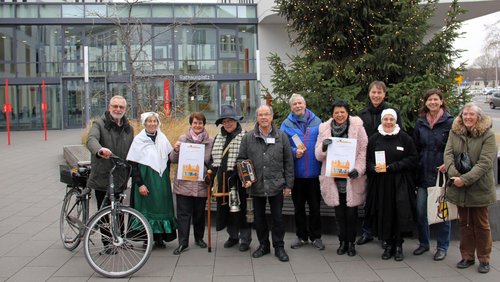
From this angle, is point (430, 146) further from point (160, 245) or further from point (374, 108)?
point (160, 245)

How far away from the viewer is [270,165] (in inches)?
218

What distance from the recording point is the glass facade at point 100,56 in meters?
29.5

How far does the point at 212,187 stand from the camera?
615 centimetres

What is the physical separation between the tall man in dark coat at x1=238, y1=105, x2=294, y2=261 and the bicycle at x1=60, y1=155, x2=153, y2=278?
4.15 ft

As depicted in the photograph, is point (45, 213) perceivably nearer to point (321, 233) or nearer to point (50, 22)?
point (321, 233)

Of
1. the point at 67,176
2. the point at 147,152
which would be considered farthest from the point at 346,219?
the point at 67,176

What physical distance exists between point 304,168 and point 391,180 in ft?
3.26

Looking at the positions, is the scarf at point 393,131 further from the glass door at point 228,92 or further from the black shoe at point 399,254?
the glass door at point 228,92

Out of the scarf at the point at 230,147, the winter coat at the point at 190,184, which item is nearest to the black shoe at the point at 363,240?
the scarf at the point at 230,147

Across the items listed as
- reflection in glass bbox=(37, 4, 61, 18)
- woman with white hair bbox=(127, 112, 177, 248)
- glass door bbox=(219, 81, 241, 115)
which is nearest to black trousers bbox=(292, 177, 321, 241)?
woman with white hair bbox=(127, 112, 177, 248)

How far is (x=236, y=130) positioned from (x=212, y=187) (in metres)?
0.79

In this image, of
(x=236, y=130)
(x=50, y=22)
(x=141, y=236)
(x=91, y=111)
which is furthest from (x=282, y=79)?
(x=50, y=22)

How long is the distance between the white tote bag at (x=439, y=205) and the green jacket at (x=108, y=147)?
3.40 metres

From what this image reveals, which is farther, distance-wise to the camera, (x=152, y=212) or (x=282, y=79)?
(x=282, y=79)
